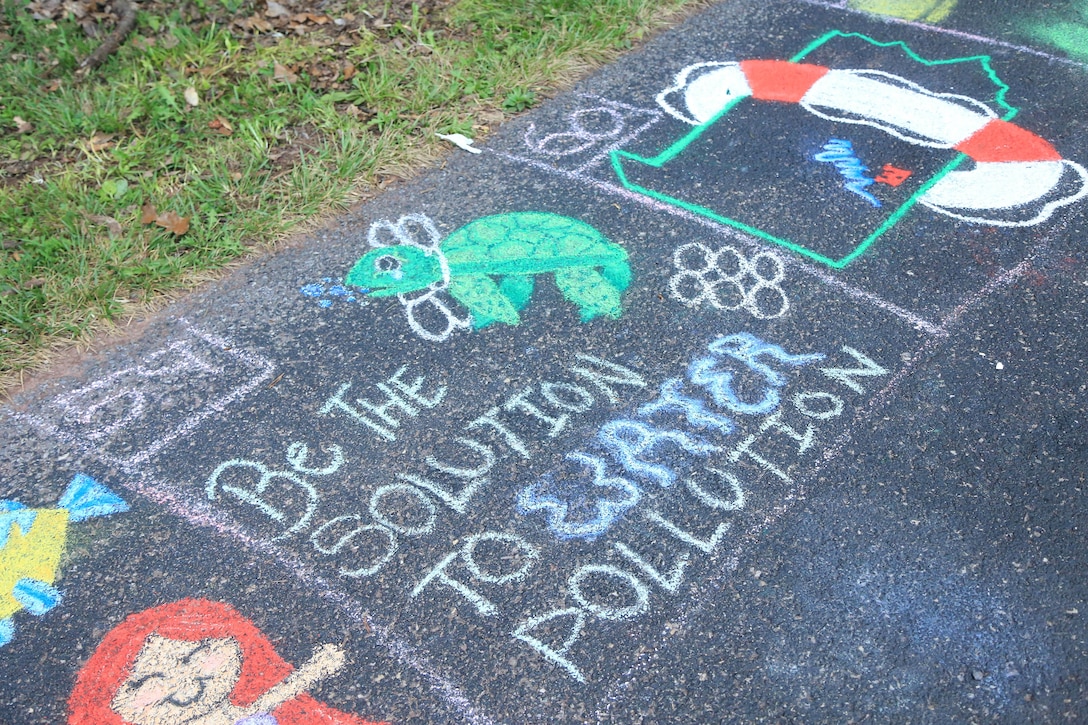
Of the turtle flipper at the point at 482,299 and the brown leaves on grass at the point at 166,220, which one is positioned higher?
the brown leaves on grass at the point at 166,220

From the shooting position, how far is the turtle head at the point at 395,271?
3184mm

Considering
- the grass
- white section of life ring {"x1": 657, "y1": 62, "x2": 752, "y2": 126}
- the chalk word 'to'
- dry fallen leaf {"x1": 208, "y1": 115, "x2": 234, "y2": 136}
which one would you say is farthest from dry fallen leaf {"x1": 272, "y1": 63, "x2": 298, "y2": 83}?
the chalk word 'to'

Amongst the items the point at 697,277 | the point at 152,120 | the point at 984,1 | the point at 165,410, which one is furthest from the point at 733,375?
the point at 984,1

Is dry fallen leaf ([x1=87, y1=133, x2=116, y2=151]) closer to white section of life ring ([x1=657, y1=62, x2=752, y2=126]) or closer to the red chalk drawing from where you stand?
white section of life ring ([x1=657, y1=62, x2=752, y2=126])

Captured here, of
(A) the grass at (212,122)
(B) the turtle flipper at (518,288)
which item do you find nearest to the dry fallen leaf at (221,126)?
(A) the grass at (212,122)

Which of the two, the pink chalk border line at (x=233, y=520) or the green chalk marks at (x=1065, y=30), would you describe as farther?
the green chalk marks at (x=1065, y=30)

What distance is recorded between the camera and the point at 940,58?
164 inches

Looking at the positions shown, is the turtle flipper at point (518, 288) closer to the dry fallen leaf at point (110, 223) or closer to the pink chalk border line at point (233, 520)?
the pink chalk border line at point (233, 520)

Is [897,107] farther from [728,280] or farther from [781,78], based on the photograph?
[728,280]

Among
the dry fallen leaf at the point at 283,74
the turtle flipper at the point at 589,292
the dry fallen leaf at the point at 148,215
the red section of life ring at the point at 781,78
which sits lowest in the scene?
the turtle flipper at the point at 589,292

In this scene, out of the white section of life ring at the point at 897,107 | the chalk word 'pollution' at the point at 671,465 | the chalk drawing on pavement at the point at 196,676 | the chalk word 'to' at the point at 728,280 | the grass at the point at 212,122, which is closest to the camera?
the chalk drawing on pavement at the point at 196,676

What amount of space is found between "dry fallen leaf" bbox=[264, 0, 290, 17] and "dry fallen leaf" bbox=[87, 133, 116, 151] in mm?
1119

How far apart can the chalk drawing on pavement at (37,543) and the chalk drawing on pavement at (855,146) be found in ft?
7.02

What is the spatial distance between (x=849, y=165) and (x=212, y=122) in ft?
8.49
